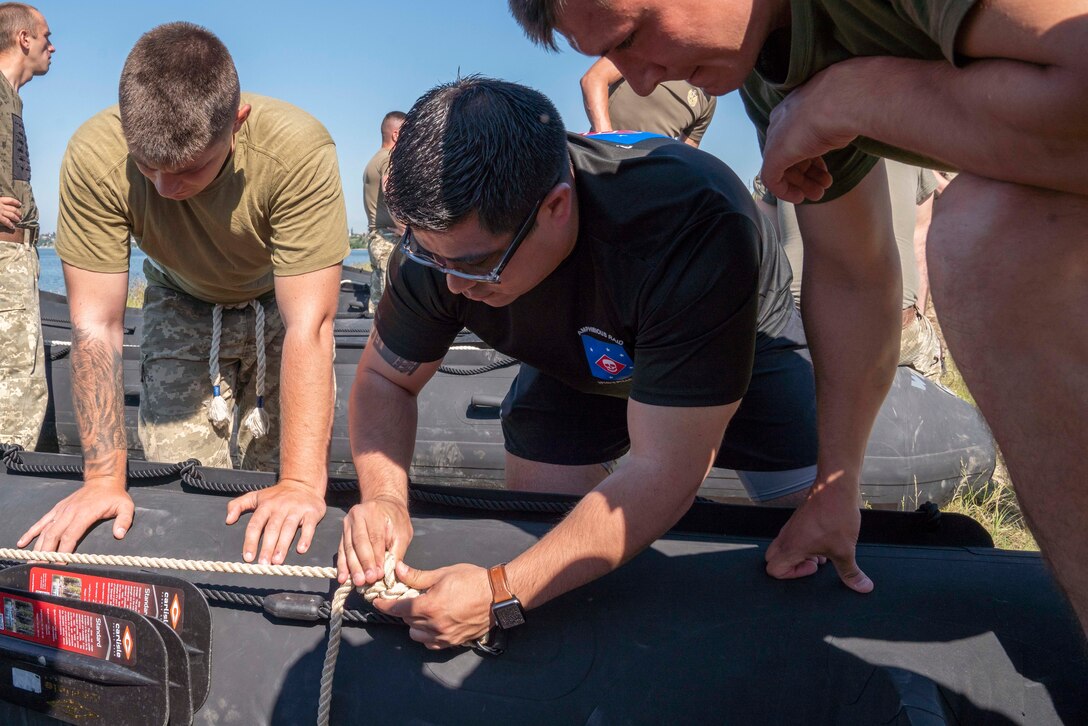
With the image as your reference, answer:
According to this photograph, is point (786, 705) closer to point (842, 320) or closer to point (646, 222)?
point (842, 320)

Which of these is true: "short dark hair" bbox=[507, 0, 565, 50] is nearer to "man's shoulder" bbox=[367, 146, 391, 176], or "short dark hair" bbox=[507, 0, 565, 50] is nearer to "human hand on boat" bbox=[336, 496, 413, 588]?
"human hand on boat" bbox=[336, 496, 413, 588]

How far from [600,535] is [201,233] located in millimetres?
1748

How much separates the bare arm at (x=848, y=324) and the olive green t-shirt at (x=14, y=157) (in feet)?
11.8

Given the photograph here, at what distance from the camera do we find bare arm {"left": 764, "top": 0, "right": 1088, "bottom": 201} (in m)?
1.00

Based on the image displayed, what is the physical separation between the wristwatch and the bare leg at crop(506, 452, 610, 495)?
0.93 metres

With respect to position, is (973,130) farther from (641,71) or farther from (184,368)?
(184,368)

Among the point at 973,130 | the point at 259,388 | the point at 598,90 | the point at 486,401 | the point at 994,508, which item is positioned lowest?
the point at 994,508

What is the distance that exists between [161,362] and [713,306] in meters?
2.20

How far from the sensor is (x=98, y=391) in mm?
2514

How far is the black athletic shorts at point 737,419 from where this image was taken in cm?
237

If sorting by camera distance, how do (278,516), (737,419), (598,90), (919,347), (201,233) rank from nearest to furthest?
(278,516) < (737,419) < (201,233) < (598,90) < (919,347)

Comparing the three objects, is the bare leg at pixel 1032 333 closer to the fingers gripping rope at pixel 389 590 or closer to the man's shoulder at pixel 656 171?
the man's shoulder at pixel 656 171

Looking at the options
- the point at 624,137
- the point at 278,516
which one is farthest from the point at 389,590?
the point at 624,137

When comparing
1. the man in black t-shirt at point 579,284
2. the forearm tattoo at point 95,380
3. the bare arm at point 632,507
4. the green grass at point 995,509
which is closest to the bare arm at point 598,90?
the man in black t-shirt at point 579,284
